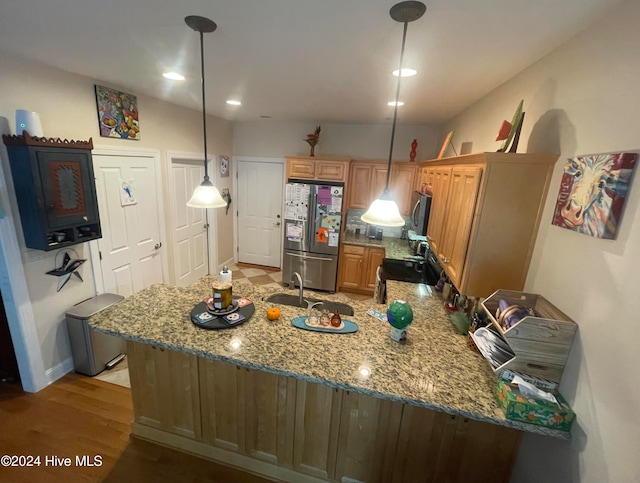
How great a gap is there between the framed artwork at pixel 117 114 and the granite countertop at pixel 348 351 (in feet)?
5.74

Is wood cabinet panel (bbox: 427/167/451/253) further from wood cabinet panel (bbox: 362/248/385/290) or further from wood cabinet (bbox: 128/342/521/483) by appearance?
wood cabinet panel (bbox: 362/248/385/290)

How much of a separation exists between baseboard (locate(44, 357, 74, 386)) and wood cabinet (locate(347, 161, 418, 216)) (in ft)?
12.1

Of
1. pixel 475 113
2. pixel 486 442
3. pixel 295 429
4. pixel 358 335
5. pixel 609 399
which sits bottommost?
pixel 295 429

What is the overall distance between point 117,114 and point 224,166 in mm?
1984

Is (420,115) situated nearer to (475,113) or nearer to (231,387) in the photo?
(475,113)

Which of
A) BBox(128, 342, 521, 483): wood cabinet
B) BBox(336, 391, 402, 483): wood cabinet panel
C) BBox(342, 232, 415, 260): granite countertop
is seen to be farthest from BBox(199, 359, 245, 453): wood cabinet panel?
BBox(342, 232, 415, 260): granite countertop

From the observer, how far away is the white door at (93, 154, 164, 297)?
2.73 meters

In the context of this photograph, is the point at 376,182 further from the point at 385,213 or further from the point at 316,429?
the point at 316,429

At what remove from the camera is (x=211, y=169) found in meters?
4.36

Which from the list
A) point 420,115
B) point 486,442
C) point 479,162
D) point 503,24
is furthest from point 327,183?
point 486,442

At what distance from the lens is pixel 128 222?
3002mm

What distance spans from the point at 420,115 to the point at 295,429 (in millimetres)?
3541

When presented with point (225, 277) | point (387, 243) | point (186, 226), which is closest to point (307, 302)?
point (225, 277)

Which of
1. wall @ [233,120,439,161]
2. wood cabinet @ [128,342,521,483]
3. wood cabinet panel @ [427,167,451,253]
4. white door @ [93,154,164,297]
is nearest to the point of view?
wood cabinet @ [128,342,521,483]
